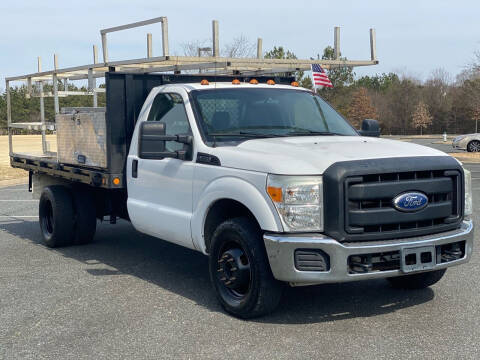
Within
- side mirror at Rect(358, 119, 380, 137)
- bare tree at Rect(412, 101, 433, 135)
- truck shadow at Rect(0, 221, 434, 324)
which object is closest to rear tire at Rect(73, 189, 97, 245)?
truck shadow at Rect(0, 221, 434, 324)

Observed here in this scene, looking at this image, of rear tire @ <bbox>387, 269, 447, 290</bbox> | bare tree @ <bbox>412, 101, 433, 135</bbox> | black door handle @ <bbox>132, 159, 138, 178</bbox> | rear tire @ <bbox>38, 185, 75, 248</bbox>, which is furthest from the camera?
bare tree @ <bbox>412, 101, 433, 135</bbox>

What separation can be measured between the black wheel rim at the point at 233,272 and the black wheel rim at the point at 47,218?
424cm

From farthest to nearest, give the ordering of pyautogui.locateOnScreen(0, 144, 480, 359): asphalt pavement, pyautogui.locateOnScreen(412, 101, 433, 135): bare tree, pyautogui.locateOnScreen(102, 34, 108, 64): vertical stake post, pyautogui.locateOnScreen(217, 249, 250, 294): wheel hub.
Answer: pyautogui.locateOnScreen(412, 101, 433, 135): bare tree, pyautogui.locateOnScreen(102, 34, 108, 64): vertical stake post, pyautogui.locateOnScreen(217, 249, 250, 294): wheel hub, pyautogui.locateOnScreen(0, 144, 480, 359): asphalt pavement

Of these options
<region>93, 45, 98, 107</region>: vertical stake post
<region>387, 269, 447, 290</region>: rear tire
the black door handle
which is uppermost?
<region>93, 45, 98, 107</region>: vertical stake post

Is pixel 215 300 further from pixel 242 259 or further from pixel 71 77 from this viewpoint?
pixel 71 77

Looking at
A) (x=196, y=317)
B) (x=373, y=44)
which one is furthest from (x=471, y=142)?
(x=196, y=317)

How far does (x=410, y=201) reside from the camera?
210 inches

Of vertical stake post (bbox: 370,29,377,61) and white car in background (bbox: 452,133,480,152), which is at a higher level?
vertical stake post (bbox: 370,29,377,61)

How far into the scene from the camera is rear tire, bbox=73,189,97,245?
895 cm

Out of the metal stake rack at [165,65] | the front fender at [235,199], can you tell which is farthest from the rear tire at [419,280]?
the metal stake rack at [165,65]

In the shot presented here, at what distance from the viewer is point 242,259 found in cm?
566

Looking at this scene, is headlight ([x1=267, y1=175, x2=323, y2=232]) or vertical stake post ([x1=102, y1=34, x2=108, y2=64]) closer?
headlight ([x1=267, y1=175, x2=323, y2=232])

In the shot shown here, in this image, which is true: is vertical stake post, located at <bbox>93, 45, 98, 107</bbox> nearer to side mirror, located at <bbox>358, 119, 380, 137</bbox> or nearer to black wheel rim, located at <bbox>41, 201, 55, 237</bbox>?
black wheel rim, located at <bbox>41, 201, 55, 237</bbox>

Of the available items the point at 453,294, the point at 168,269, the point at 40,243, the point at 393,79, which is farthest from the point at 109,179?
the point at 393,79
